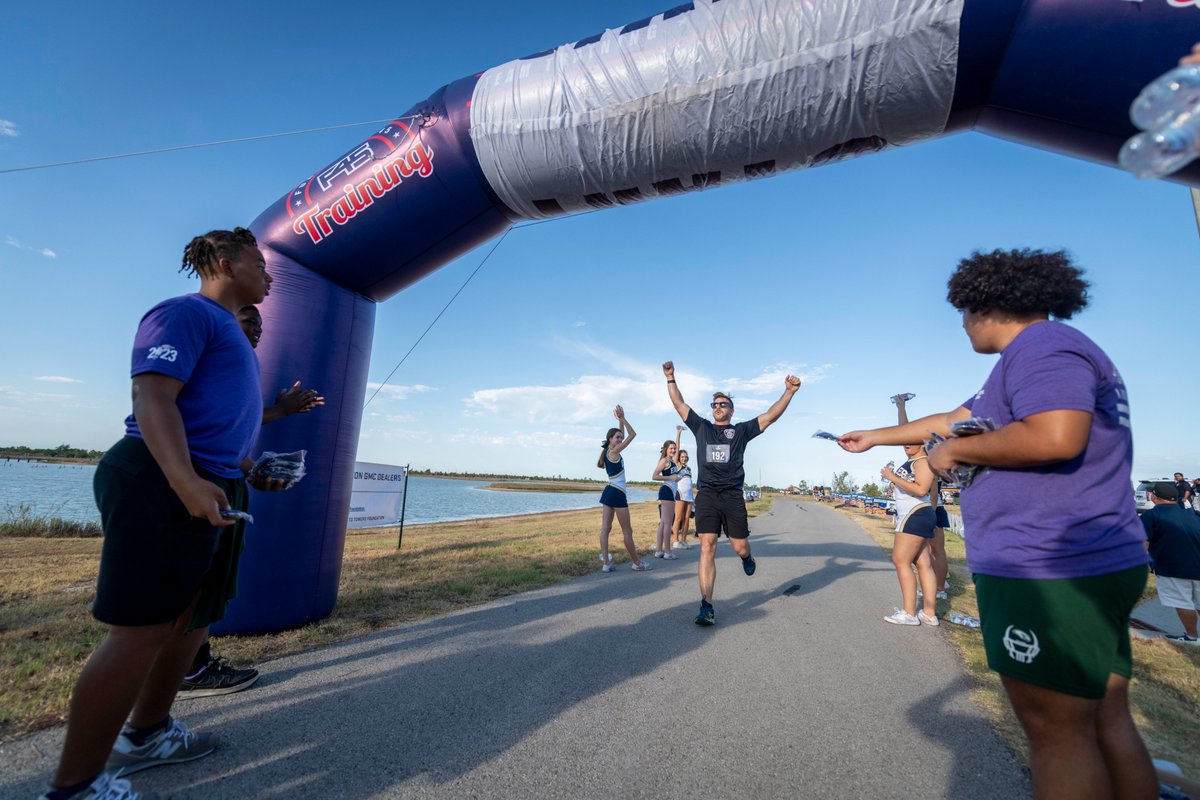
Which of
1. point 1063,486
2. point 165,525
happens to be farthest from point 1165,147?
point 165,525

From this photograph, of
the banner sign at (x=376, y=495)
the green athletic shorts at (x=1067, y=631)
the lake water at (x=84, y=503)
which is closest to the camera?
the green athletic shorts at (x=1067, y=631)

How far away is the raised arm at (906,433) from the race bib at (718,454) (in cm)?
253

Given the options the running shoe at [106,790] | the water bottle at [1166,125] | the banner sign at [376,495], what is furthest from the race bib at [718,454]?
the banner sign at [376,495]

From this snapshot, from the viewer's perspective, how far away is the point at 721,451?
4953 millimetres

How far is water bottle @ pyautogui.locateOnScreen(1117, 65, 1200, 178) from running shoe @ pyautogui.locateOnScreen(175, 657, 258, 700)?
3.97 m

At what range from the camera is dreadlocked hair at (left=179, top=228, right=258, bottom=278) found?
2189 mm

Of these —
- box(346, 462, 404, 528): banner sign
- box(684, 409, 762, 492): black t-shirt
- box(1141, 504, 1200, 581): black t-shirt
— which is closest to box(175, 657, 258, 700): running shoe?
box(684, 409, 762, 492): black t-shirt

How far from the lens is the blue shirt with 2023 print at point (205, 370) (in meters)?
1.81

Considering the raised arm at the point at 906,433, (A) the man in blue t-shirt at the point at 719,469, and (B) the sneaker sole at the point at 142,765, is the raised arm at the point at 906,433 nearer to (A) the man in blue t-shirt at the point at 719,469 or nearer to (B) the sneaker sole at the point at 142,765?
(A) the man in blue t-shirt at the point at 719,469

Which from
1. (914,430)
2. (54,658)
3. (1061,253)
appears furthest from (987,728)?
(54,658)

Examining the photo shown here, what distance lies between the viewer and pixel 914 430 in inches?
81.3

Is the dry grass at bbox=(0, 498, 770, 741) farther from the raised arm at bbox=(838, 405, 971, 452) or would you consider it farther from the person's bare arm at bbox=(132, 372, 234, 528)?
the raised arm at bbox=(838, 405, 971, 452)

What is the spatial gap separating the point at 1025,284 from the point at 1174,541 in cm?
551

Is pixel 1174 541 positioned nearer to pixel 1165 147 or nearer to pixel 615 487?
pixel 615 487
